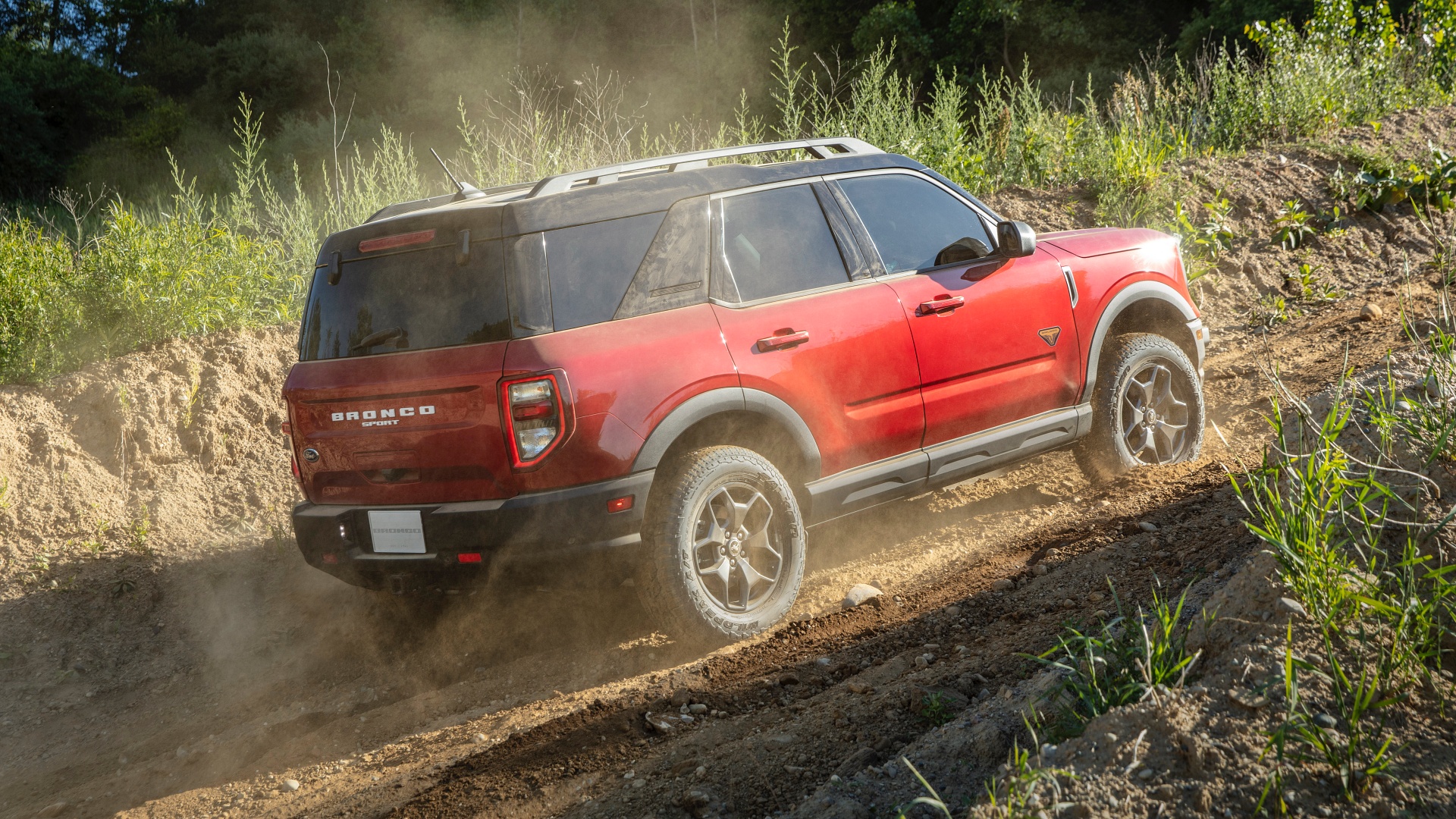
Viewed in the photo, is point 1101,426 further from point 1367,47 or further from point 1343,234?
point 1367,47

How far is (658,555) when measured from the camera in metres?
3.85

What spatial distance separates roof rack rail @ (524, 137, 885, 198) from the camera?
4105 mm

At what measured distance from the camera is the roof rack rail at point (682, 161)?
411cm

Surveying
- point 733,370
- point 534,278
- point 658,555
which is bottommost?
point 658,555

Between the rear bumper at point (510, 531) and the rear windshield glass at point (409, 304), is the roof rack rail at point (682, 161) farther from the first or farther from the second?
the rear bumper at point (510, 531)

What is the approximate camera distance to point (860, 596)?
4.57 metres

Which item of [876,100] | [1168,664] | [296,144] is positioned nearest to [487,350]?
[1168,664]

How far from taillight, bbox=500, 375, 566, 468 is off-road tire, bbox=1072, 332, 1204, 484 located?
10.1 ft

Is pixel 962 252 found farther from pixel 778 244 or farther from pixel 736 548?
pixel 736 548

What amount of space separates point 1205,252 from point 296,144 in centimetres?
2196

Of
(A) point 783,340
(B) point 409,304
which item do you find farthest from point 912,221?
(B) point 409,304

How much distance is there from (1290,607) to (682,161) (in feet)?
10.0

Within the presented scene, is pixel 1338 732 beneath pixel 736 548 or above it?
above

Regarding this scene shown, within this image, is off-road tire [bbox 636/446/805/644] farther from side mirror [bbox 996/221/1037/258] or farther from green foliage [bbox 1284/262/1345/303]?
green foliage [bbox 1284/262/1345/303]
